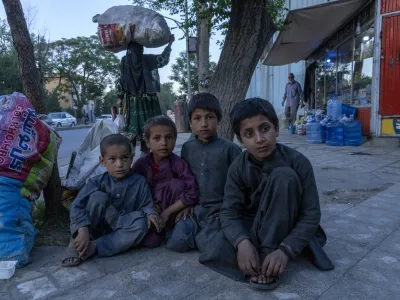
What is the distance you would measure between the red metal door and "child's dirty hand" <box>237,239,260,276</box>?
582 cm

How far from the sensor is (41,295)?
167 cm

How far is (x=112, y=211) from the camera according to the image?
2219 mm

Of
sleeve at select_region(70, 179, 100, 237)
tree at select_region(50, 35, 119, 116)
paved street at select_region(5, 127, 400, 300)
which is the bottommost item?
paved street at select_region(5, 127, 400, 300)

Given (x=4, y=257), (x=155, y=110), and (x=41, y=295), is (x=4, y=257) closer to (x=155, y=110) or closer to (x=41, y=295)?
(x=41, y=295)

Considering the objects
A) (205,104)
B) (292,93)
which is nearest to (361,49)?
(292,93)

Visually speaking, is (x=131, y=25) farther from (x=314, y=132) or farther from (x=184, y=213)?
(x=314, y=132)

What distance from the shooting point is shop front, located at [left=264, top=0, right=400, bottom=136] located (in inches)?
239

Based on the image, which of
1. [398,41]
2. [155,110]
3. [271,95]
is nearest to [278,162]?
[155,110]

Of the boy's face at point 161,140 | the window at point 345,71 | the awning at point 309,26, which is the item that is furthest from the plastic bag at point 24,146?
the window at point 345,71

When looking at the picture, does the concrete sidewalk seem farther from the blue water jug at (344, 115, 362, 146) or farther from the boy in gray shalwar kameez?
the blue water jug at (344, 115, 362, 146)

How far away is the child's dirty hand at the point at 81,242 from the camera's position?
1981mm

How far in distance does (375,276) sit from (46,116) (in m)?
2.56

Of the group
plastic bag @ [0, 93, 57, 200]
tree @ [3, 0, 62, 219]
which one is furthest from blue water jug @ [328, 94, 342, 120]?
plastic bag @ [0, 93, 57, 200]

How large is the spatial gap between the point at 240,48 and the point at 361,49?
5.04 m
